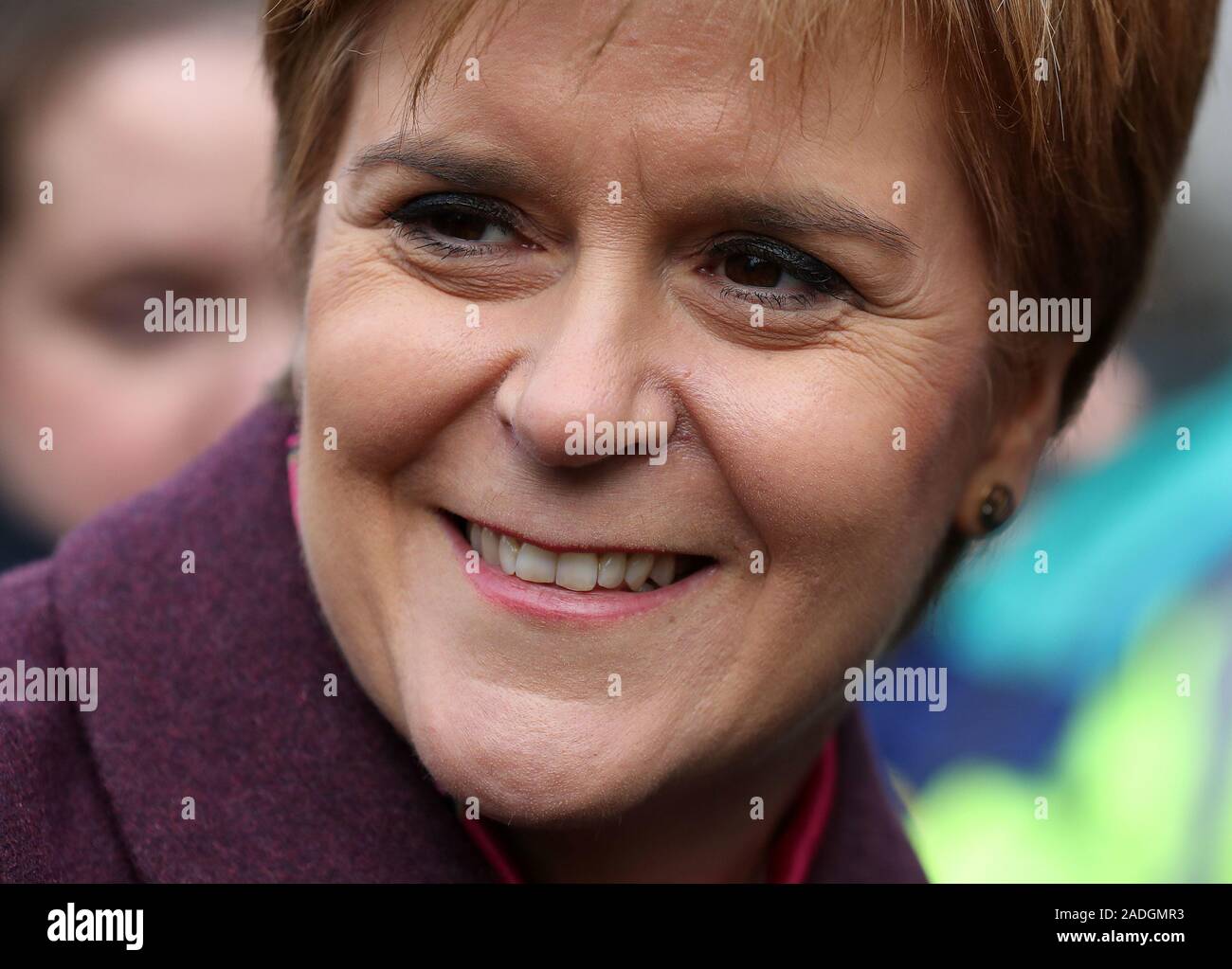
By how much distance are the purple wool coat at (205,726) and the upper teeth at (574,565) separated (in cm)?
39

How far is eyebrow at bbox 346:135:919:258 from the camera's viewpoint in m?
1.90

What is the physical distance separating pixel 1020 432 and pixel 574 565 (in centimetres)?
84

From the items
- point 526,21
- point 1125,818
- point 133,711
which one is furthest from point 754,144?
point 1125,818

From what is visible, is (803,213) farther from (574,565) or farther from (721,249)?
(574,565)

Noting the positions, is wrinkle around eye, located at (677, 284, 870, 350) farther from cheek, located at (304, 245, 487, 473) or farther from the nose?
cheek, located at (304, 245, 487, 473)

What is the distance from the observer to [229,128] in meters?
4.45

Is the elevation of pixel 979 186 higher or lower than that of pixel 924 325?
higher

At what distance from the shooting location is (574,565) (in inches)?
78.5

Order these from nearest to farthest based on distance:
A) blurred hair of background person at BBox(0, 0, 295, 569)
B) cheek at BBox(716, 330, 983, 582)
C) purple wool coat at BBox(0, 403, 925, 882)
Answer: cheek at BBox(716, 330, 983, 582)
purple wool coat at BBox(0, 403, 925, 882)
blurred hair of background person at BBox(0, 0, 295, 569)

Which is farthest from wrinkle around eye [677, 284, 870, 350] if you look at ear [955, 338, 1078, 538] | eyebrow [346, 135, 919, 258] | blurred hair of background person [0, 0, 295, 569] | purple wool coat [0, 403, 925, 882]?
blurred hair of background person [0, 0, 295, 569]

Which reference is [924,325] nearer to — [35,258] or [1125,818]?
[35,258]

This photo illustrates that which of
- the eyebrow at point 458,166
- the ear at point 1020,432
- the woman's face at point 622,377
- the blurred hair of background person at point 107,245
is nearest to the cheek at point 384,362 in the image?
the woman's face at point 622,377

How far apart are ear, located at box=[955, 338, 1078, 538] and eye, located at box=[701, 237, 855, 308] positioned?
459 mm
